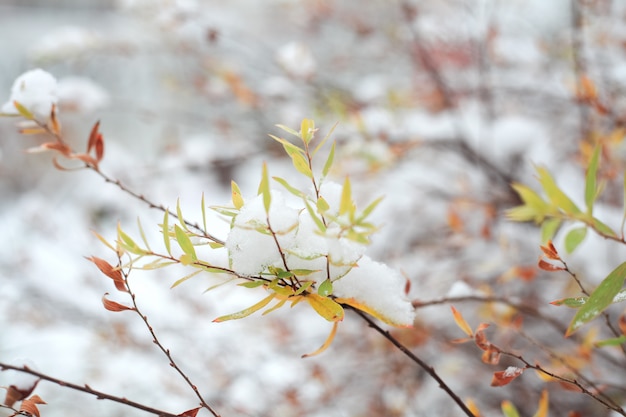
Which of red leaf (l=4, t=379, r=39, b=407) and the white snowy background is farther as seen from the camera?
the white snowy background

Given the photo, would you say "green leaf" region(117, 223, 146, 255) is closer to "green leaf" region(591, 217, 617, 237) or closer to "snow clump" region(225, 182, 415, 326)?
"snow clump" region(225, 182, 415, 326)

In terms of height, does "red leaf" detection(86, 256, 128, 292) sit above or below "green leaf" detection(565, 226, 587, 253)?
above

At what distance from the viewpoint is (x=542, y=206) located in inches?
14.8

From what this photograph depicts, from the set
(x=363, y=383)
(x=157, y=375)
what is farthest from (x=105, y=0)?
(x=363, y=383)

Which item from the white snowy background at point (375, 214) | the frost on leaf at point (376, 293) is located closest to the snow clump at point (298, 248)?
the frost on leaf at point (376, 293)

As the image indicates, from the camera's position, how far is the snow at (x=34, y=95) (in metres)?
0.42

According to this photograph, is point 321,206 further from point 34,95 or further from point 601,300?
point 34,95

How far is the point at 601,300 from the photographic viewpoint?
30cm

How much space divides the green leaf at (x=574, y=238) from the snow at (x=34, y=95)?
47 centimetres

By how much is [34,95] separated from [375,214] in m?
1.26

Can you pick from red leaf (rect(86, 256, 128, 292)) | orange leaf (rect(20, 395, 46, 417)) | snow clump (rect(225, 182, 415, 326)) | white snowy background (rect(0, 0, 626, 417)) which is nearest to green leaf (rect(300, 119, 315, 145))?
→ snow clump (rect(225, 182, 415, 326))

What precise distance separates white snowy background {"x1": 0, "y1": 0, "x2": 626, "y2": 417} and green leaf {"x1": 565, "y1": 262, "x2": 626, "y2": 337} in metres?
0.45

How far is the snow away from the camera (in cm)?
42

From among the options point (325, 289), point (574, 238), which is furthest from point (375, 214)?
point (325, 289)
